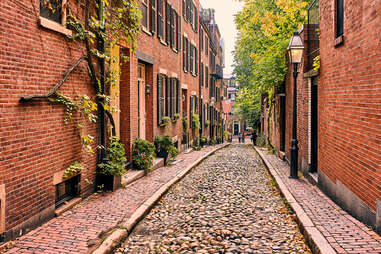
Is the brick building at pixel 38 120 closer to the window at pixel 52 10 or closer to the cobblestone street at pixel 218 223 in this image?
the window at pixel 52 10

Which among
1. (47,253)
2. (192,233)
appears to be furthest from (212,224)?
(47,253)

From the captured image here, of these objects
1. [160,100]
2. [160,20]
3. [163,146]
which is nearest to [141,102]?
[160,100]

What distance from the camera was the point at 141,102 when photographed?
38.3ft

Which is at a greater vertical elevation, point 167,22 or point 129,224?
point 167,22

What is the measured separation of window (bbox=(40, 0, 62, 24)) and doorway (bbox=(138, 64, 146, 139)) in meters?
5.33

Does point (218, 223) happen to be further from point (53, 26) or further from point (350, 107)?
point (53, 26)

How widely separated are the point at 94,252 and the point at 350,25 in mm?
5376

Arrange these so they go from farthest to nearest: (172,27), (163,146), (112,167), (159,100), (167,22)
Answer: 1. (172,27)
2. (167,22)
3. (159,100)
4. (163,146)
5. (112,167)

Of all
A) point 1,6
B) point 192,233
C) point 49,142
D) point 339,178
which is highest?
point 1,6

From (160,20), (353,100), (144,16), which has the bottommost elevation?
(353,100)

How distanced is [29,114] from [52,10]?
185 centimetres

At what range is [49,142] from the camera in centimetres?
566

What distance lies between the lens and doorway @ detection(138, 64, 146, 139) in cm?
1153

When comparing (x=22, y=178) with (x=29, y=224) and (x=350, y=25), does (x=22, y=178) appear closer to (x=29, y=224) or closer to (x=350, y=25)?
(x=29, y=224)
